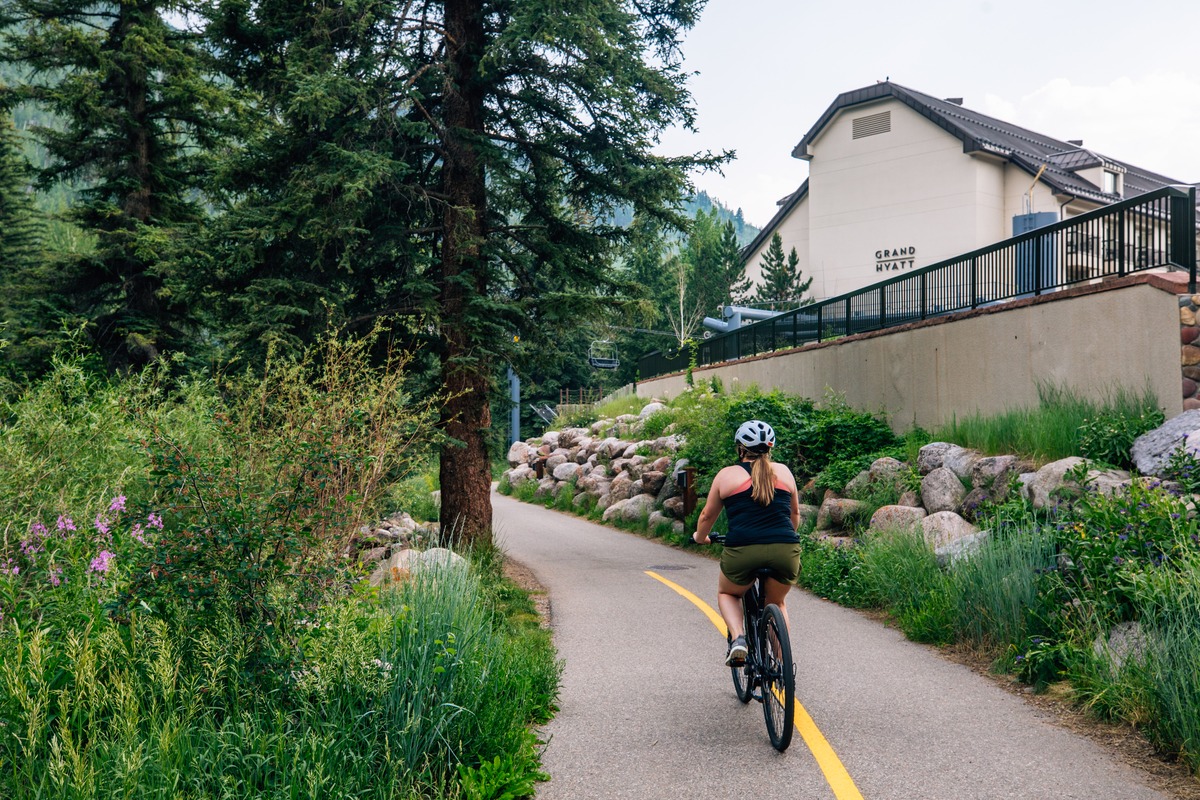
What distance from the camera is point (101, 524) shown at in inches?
226

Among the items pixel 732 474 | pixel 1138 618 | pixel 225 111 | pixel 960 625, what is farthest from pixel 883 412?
pixel 225 111

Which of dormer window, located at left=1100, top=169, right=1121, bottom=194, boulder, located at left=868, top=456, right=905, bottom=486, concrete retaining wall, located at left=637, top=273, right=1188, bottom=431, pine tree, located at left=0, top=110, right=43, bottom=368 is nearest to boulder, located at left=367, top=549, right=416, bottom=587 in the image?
boulder, located at left=868, top=456, right=905, bottom=486

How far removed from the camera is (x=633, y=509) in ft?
67.5

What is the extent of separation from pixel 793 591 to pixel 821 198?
31.1 meters

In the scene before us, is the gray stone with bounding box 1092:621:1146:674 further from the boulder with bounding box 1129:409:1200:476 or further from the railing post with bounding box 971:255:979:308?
the railing post with bounding box 971:255:979:308

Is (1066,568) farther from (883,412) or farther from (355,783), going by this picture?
(883,412)

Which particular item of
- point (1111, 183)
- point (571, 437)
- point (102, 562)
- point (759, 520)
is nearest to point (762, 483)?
point (759, 520)

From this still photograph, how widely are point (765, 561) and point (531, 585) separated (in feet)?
24.3

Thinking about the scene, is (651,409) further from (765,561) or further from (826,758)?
(826,758)

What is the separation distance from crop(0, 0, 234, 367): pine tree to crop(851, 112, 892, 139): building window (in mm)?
27237

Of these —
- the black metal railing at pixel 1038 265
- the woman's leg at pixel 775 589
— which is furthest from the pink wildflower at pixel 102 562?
the black metal railing at pixel 1038 265

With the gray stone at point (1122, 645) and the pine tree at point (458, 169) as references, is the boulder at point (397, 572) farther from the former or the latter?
the gray stone at point (1122, 645)

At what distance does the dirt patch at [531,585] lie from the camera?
34.8 feet

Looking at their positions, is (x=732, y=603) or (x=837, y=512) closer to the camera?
(x=732, y=603)
